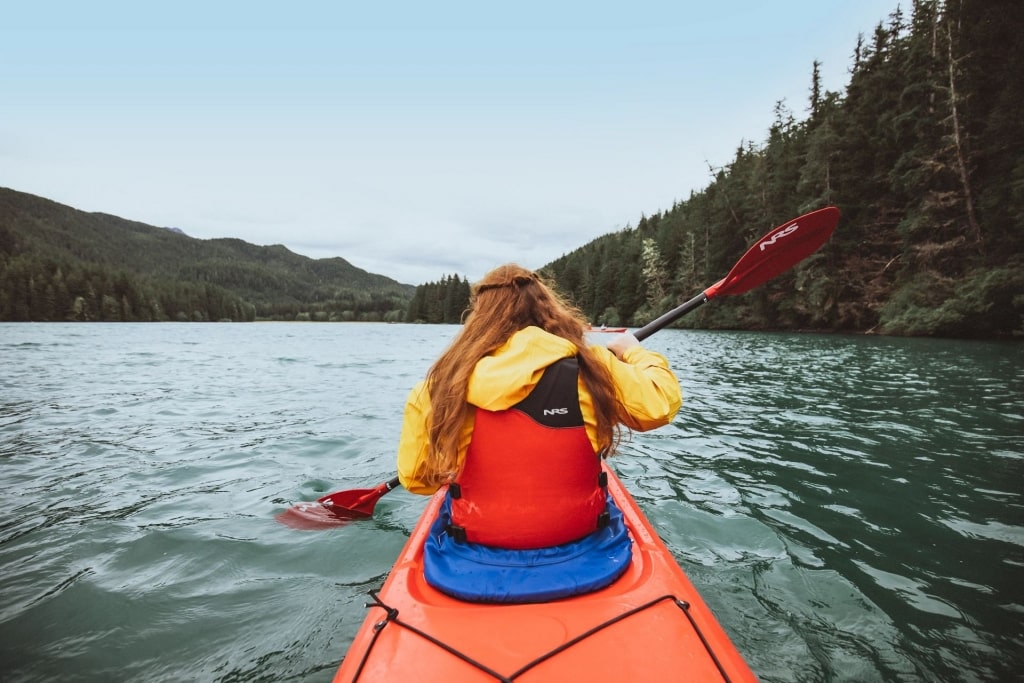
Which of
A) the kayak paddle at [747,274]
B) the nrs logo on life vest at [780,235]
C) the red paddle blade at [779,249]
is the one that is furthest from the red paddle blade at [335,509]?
the nrs logo on life vest at [780,235]

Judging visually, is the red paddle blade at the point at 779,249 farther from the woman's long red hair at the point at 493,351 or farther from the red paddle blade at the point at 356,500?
the red paddle blade at the point at 356,500

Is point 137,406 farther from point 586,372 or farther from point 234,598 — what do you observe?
point 586,372

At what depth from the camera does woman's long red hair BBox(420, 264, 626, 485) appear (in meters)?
1.96

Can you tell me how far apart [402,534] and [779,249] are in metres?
4.58

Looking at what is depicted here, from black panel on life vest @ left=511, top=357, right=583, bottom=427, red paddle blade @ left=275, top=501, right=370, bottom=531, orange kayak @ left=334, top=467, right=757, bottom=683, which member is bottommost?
red paddle blade @ left=275, top=501, right=370, bottom=531

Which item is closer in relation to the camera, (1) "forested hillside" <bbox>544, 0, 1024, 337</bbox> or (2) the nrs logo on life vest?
(2) the nrs logo on life vest

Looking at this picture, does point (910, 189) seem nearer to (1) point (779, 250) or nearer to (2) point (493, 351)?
(1) point (779, 250)

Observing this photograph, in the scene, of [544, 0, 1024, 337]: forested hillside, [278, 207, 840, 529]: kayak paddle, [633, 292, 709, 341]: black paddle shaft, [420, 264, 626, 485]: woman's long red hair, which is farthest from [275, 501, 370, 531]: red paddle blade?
[544, 0, 1024, 337]: forested hillside

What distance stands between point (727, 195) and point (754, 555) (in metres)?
47.5

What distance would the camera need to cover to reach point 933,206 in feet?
74.3

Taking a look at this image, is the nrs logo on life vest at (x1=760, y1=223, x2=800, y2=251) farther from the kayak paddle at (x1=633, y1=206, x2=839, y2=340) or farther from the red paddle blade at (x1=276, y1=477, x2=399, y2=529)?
the red paddle blade at (x1=276, y1=477, x2=399, y2=529)

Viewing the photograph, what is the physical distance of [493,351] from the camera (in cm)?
205

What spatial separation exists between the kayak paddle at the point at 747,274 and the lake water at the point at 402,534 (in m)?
0.21

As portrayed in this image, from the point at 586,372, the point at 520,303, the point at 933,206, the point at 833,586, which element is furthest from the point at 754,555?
the point at 933,206
